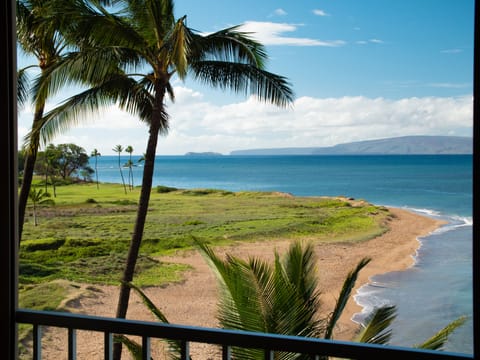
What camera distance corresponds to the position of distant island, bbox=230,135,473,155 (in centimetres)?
2380

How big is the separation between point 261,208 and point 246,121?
20.7 feet

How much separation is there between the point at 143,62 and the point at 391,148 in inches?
821

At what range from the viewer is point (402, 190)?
2255 cm

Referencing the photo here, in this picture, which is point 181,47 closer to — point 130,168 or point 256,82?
point 256,82

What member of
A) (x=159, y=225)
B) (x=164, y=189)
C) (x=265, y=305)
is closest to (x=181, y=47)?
(x=265, y=305)

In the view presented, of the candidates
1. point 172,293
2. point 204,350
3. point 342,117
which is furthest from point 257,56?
point 342,117

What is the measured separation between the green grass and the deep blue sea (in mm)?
1249

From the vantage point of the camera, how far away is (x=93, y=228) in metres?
17.8

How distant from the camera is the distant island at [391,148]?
78.1ft

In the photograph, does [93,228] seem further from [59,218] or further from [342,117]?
[342,117]

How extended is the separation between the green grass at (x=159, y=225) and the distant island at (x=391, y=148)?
4.07 meters

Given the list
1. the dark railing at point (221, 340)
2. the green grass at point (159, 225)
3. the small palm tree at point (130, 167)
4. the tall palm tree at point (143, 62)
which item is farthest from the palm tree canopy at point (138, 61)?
the small palm tree at point (130, 167)

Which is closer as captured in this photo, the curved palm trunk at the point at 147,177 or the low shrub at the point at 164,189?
the curved palm trunk at the point at 147,177

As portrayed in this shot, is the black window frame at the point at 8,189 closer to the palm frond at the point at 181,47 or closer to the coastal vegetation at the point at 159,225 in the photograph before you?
the palm frond at the point at 181,47
